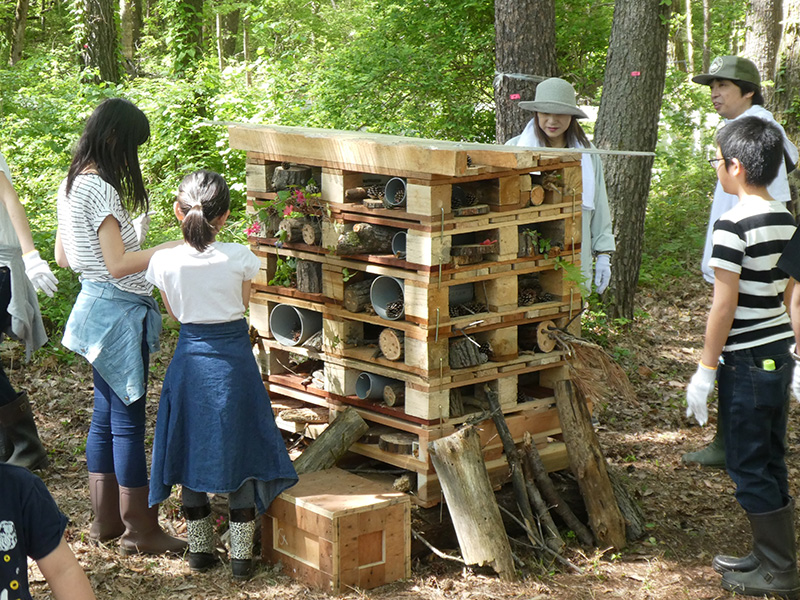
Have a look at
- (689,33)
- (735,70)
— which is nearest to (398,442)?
(735,70)

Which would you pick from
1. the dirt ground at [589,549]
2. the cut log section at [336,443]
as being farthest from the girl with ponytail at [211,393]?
the cut log section at [336,443]

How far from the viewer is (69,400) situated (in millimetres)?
6684

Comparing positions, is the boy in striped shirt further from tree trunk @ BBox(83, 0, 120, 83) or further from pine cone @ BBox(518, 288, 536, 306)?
tree trunk @ BBox(83, 0, 120, 83)

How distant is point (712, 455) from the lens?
556 cm

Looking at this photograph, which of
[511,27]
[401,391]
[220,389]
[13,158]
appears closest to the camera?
[220,389]

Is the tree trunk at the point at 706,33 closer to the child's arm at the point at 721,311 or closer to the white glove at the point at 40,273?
the child's arm at the point at 721,311

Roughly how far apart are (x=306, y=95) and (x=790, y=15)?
18.1 ft

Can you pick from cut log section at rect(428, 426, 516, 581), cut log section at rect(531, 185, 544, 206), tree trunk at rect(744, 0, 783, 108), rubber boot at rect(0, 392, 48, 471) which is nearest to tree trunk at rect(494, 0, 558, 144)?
cut log section at rect(531, 185, 544, 206)

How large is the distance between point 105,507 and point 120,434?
475 millimetres

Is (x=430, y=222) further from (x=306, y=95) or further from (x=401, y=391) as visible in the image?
(x=306, y=95)

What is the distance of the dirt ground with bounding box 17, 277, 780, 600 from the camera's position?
159 inches

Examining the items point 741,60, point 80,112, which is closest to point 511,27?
point 741,60

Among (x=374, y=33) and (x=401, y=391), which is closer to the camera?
(x=401, y=391)

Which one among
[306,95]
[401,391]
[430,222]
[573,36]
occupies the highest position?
[573,36]
